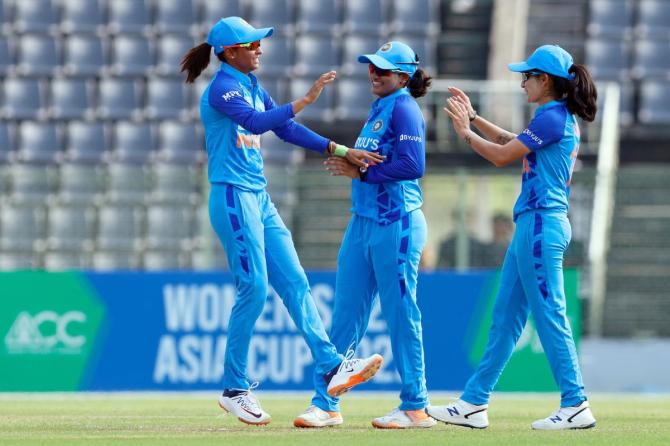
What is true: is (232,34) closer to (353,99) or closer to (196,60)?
(196,60)

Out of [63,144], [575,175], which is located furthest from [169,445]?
[63,144]

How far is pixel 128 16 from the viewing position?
1959 cm

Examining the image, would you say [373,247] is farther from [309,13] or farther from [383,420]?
[309,13]

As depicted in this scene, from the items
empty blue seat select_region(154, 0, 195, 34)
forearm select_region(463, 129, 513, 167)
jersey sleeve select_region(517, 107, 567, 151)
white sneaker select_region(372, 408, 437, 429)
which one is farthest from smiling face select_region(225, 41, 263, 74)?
empty blue seat select_region(154, 0, 195, 34)

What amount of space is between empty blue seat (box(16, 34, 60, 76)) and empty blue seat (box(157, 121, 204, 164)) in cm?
196

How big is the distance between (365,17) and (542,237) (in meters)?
12.1

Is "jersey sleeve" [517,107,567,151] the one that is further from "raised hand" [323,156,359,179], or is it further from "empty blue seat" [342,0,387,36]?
"empty blue seat" [342,0,387,36]

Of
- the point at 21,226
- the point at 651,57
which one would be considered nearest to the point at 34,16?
the point at 21,226

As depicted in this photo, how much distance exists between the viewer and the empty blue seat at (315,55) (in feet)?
62.4

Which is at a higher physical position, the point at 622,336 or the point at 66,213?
the point at 66,213

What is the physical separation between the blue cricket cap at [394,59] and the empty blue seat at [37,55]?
12176 millimetres

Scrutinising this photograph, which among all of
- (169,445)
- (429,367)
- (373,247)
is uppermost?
(373,247)

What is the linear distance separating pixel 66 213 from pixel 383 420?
8365mm

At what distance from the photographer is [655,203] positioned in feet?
48.8
